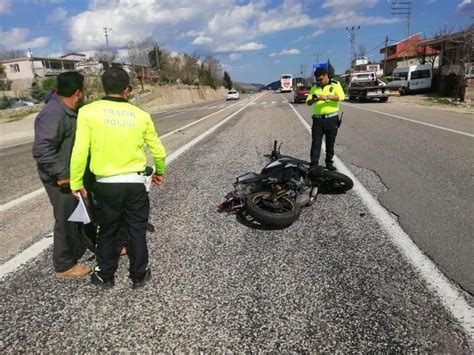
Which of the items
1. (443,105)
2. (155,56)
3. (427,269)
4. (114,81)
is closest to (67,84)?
(114,81)

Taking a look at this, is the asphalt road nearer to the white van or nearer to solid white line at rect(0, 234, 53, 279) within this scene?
solid white line at rect(0, 234, 53, 279)

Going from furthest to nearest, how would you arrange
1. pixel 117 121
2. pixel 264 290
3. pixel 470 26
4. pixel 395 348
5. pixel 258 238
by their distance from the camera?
pixel 470 26
pixel 258 238
pixel 264 290
pixel 117 121
pixel 395 348

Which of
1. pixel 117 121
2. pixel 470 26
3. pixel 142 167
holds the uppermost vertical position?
pixel 470 26

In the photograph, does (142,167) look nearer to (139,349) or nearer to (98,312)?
(98,312)

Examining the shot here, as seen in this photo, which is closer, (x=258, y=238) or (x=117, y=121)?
(x=117, y=121)

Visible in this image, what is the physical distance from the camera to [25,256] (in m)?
4.04

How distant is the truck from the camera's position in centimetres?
2598

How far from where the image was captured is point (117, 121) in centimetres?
297

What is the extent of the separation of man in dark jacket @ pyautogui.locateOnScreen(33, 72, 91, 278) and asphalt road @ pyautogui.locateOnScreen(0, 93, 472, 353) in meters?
0.24

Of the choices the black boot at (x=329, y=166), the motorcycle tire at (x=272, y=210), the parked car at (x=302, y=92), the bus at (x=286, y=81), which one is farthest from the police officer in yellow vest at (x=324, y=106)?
the bus at (x=286, y=81)

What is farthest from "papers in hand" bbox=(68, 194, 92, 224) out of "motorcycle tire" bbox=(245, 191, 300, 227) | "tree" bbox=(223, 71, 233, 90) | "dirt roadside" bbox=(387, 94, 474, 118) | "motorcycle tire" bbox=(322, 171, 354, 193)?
"tree" bbox=(223, 71, 233, 90)

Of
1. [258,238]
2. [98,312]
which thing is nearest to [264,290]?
[258,238]

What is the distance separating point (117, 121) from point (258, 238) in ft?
6.58

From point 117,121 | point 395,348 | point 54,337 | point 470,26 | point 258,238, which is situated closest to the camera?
point 395,348
